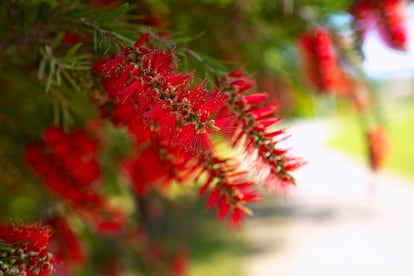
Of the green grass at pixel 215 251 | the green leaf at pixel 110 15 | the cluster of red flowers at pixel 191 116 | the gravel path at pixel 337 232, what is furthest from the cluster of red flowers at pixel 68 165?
the green grass at pixel 215 251

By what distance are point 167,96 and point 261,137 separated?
0.53 feet

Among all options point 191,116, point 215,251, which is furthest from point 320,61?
point 215,251

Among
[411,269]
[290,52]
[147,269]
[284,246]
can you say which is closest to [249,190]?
[290,52]

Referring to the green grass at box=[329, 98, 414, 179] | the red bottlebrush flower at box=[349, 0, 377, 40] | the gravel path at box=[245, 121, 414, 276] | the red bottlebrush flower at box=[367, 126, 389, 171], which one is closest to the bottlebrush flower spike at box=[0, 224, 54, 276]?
the red bottlebrush flower at box=[349, 0, 377, 40]

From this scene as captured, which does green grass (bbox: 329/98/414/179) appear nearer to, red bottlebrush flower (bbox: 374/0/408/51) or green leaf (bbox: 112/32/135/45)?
red bottlebrush flower (bbox: 374/0/408/51)

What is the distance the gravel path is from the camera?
17.1 ft

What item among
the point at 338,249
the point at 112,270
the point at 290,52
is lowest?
the point at 112,270

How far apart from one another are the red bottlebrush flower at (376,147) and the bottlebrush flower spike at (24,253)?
0.84 meters

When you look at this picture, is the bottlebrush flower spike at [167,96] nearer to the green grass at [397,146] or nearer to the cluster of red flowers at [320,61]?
the cluster of red flowers at [320,61]

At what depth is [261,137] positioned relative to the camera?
0.74 metres

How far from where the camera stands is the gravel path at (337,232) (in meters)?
5.21

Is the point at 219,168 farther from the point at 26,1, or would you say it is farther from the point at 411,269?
the point at 411,269

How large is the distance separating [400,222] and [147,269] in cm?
418

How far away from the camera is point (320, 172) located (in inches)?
428
